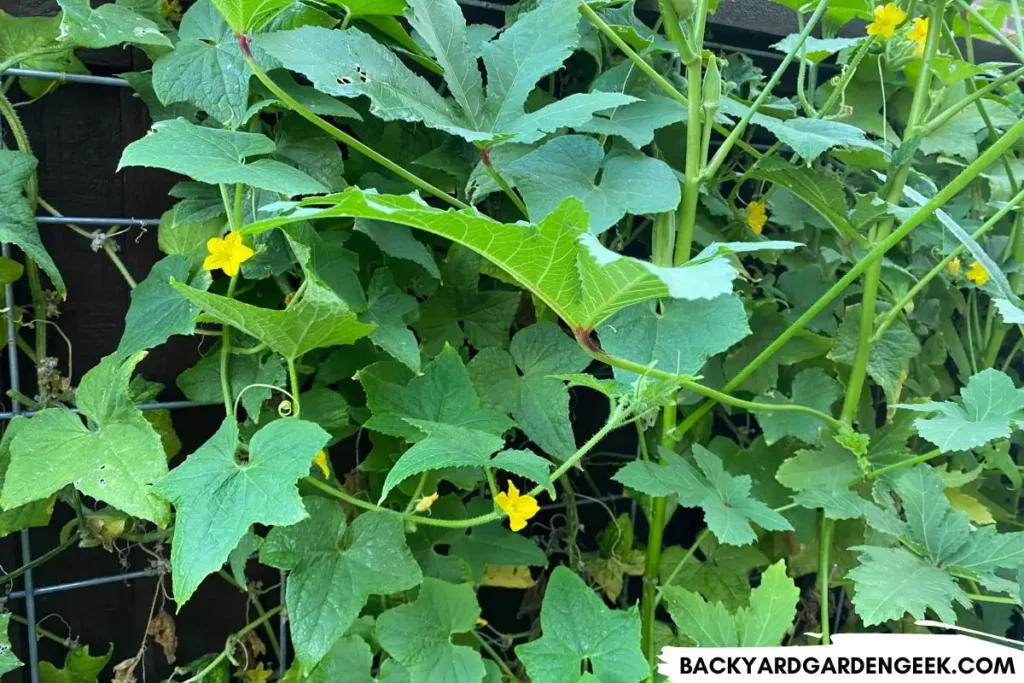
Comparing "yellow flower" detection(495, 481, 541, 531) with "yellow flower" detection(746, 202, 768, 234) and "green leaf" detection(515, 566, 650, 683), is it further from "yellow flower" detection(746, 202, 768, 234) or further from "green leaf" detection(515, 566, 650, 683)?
"yellow flower" detection(746, 202, 768, 234)

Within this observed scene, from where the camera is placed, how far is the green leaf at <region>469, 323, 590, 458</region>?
0.74m

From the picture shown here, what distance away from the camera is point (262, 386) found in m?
0.68

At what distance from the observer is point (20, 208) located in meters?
0.71

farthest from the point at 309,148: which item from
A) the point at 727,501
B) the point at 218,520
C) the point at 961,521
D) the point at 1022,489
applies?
the point at 1022,489

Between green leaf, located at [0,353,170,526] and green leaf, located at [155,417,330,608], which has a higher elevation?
green leaf, located at [155,417,330,608]

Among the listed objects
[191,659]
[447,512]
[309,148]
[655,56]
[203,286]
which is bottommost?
[191,659]

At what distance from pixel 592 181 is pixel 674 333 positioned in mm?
214

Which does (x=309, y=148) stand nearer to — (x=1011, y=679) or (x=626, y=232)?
(x=626, y=232)

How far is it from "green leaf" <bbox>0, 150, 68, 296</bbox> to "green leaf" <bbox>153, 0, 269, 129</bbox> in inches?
6.7

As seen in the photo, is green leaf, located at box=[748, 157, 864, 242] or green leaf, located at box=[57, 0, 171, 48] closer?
green leaf, located at box=[57, 0, 171, 48]

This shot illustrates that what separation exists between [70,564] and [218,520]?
1.55 feet

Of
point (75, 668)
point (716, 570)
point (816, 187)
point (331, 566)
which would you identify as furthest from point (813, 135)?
point (75, 668)

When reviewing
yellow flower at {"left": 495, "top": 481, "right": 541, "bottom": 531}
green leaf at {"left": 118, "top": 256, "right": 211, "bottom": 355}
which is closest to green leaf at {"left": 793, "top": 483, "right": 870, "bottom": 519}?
yellow flower at {"left": 495, "top": 481, "right": 541, "bottom": 531}

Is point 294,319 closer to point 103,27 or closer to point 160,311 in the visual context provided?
point 160,311
